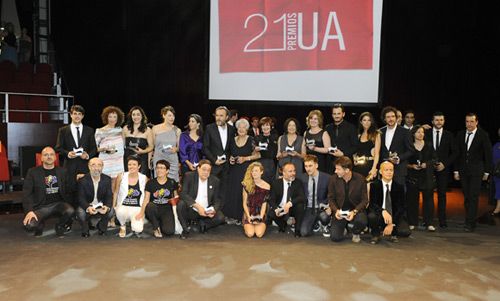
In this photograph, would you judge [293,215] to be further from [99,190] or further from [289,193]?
[99,190]

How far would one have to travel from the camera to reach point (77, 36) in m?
11.3

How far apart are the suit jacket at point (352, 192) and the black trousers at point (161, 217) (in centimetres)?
164

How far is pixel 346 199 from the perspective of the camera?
526 cm

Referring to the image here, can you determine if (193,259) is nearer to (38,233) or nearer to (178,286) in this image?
(178,286)

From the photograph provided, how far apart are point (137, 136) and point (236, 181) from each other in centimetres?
126

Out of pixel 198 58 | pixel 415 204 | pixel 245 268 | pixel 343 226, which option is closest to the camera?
pixel 245 268

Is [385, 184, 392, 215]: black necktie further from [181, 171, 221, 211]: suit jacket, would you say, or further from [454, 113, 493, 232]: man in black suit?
[181, 171, 221, 211]: suit jacket

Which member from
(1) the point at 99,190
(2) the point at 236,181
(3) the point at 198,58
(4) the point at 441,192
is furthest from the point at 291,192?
(3) the point at 198,58

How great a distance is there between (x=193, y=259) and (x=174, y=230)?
38.0 inches

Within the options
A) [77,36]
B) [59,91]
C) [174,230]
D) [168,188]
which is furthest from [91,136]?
[77,36]

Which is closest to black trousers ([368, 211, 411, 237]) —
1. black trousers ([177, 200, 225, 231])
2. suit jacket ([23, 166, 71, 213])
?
black trousers ([177, 200, 225, 231])

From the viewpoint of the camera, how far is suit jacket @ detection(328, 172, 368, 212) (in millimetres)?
5223

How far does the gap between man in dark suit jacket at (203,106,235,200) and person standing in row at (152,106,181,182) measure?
1.17 feet

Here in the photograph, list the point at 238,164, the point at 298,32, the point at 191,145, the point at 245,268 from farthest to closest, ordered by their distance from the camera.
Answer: the point at 298,32 < the point at 238,164 < the point at 191,145 < the point at 245,268
